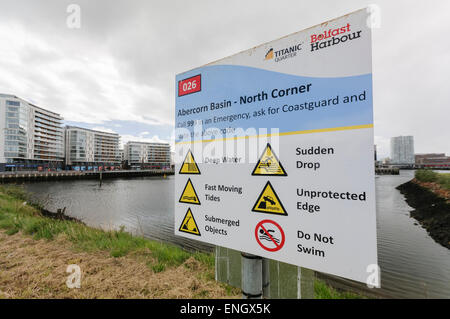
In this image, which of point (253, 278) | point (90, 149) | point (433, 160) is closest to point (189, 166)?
point (253, 278)

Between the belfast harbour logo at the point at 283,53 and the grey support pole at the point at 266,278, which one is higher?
the belfast harbour logo at the point at 283,53

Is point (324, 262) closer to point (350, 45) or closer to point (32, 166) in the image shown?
point (350, 45)

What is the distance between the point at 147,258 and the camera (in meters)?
4.65

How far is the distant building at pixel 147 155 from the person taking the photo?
14525 centimetres

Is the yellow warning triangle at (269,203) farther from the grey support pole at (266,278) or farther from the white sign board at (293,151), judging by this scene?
the grey support pole at (266,278)

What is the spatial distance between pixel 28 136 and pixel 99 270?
114 meters

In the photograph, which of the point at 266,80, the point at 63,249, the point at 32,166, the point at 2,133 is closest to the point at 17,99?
the point at 2,133

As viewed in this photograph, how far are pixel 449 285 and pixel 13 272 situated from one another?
44.0ft

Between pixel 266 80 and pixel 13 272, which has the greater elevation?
pixel 266 80

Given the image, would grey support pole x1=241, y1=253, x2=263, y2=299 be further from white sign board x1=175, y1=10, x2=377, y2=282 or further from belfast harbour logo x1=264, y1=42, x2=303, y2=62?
belfast harbour logo x1=264, y1=42, x2=303, y2=62

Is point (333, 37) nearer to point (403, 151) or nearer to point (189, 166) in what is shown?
point (189, 166)

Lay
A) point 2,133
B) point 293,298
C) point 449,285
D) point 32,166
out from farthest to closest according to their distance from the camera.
A: point 32,166 < point 2,133 < point 449,285 < point 293,298

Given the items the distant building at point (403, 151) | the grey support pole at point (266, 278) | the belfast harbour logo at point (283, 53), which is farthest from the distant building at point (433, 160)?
the belfast harbour logo at point (283, 53)

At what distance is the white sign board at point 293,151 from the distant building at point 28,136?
107270 millimetres
